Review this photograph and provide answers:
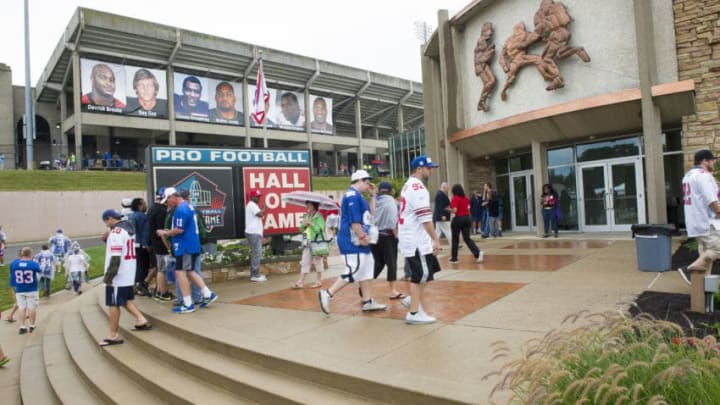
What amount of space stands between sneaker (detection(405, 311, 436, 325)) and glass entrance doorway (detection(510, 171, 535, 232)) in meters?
13.5

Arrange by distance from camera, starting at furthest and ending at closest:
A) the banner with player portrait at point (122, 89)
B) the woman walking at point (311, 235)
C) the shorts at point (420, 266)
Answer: the banner with player portrait at point (122, 89)
the woman walking at point (311, 235)
the shorts at point (420, 266)

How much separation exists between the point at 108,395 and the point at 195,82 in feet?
138

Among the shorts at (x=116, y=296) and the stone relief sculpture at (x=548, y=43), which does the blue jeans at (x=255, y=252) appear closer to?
the shorts at (x=116, y=296)

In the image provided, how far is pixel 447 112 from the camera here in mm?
17406

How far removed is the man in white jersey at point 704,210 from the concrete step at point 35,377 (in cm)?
795

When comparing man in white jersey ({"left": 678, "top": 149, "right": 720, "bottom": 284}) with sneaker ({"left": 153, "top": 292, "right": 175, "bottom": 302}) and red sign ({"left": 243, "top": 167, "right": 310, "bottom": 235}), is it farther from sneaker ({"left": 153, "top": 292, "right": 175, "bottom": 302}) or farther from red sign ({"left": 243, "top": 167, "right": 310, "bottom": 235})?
sneaker ({"left": 153, "top": 292, "right": 175, "bottom": 302})

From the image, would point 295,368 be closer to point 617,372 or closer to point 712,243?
point 617,372

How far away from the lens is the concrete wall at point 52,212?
2703cm

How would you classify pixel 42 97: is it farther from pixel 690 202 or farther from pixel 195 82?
pixel 690 202

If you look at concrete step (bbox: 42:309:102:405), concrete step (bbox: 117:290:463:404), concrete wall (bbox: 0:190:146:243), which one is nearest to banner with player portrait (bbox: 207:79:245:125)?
concrete wall (bbox: 0:190:146:243)

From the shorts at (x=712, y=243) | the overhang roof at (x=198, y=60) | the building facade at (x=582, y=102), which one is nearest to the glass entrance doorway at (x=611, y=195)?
the building facade at (x=582, y=102)

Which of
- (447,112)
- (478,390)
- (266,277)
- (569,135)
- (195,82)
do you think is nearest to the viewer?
(478,390)

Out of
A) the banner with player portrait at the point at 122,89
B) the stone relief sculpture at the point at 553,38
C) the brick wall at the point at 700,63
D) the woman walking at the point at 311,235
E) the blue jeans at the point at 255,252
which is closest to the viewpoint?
the woman walking at the point at 311,235

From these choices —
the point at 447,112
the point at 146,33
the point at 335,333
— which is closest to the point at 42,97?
the point at 146,33
